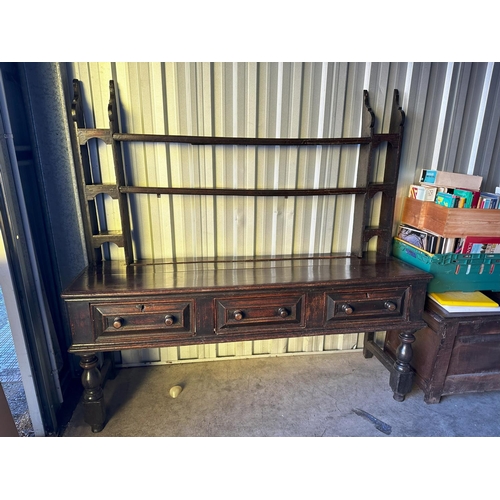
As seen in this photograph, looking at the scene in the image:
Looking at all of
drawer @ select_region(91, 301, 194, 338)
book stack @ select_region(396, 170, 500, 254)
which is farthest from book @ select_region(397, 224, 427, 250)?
drawer @ select_region(91, 301, 194, 338)

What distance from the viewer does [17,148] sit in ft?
5.51

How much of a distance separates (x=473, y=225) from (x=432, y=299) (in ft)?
1.60

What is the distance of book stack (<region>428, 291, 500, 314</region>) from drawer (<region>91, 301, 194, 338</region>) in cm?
146

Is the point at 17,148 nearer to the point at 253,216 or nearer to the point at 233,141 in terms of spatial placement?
the point at 233,141

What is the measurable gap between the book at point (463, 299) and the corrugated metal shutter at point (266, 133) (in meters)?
0.66

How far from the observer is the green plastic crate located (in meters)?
1.95

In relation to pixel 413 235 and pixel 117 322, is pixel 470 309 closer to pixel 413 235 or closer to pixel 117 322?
pixel 413 235

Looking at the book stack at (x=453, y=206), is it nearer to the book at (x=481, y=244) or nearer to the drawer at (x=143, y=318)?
the book at (x=481, y=244)

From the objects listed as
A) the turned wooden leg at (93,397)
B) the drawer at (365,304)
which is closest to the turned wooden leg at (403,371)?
the drawer at (365,304)

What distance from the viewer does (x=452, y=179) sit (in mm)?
2150

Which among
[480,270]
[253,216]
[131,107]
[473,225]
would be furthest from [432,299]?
[131,107]

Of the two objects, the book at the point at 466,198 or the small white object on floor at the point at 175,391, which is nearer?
the book at the point at 466,198

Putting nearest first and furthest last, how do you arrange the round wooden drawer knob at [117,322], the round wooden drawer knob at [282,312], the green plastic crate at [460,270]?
the round wooden drawer knob at [117,322], the round wooden drawer knob at [282,312], the green plastic crate at [460,270]

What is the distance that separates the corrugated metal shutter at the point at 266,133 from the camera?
1.92m
